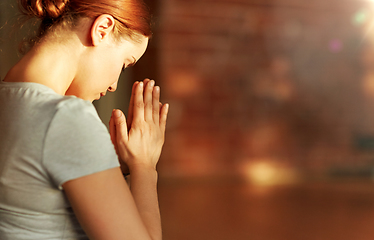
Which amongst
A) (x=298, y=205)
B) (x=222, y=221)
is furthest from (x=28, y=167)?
(x=298, y=205)

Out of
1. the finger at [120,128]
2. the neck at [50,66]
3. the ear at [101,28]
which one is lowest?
the finger at [120,128]

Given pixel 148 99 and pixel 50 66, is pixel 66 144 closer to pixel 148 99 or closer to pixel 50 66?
pixel 50 66

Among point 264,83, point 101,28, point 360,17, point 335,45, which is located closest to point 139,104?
point 101,28

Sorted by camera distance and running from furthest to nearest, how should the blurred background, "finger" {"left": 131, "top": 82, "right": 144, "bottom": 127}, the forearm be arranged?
1. the blurred background
2. "finger" {"left": 131, "top": 82, "right": 144, "bottom": 127}
3. the forearm

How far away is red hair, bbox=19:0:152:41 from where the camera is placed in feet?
1.58

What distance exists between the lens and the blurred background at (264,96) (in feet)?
6.73

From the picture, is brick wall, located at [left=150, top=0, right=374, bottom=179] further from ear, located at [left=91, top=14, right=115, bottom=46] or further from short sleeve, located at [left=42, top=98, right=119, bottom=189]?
short sleeve, located at [left=42, top=98, right=119, bottom=189]

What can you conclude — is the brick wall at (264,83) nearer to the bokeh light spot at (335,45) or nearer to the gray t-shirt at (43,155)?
the bokeh light spot at (335,45)

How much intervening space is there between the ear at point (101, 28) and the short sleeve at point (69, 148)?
0.47 feet

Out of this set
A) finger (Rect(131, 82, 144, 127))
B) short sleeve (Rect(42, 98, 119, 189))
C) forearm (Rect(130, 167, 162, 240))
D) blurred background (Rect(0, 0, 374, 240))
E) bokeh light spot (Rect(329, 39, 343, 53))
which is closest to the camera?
short sleeve (Rect(42, 98, 119, 189))

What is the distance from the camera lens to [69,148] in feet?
1.18

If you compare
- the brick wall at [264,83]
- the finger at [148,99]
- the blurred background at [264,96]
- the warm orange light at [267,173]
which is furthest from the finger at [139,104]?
the warm orange light at [267,173]

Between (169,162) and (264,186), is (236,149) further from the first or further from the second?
(169,162)

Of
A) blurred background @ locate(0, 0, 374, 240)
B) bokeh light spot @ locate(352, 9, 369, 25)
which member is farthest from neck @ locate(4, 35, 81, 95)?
bokeh light spot @ locate(352, 9, 369, 25)
